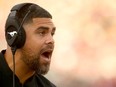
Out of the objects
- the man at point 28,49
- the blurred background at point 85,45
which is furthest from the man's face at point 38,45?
the blurred background at point 85,45

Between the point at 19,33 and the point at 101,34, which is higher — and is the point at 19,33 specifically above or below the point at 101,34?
above

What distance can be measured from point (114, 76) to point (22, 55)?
2.09 ft

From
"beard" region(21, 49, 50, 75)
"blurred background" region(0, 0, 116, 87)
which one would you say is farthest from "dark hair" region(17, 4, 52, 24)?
"blurred background" region(0, 0, 116, 87)

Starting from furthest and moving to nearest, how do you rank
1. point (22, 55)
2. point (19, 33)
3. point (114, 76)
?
point (114, 76) → point (22, 55) → point (19, 33)

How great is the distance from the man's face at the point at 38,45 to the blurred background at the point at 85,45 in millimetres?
486

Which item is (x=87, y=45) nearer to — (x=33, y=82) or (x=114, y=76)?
(x=114, y=76)

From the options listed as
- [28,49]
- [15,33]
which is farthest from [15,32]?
[28,49]

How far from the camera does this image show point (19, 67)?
1.43 meters

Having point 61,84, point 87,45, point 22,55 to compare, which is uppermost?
point 22,55

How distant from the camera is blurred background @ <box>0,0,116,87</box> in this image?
1893 millimetres

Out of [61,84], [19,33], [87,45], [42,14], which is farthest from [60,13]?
[19,33]

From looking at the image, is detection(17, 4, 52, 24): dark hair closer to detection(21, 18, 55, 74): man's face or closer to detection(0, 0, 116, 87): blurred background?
detection(21, 18, 55, 74): man's face

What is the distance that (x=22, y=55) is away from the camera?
4.69 feet

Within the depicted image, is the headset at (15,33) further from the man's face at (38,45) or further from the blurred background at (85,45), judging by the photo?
the blurred background at (85,45)
